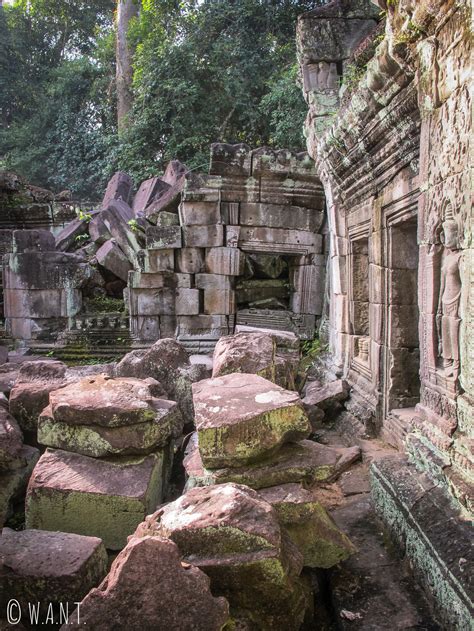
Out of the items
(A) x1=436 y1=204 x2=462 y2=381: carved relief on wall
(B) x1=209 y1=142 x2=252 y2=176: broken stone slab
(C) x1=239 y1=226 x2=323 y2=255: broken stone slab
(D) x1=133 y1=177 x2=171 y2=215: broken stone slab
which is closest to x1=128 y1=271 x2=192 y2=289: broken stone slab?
(C) x1=239 y1=226 x2=323 y2=255: broken stone slab

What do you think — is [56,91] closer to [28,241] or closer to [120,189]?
[120,189]

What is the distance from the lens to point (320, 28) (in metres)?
6.58

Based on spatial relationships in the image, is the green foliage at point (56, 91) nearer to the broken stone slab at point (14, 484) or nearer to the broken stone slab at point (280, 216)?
the broken stone slab at point (280, 216)

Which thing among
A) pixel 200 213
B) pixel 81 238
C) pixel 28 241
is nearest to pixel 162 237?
pixel 200 213

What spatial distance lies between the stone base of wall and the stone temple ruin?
0.01 m

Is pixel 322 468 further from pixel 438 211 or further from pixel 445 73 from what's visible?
pixel 445 73

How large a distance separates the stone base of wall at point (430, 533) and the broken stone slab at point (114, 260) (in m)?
6.93

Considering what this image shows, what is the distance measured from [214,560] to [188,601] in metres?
0.26

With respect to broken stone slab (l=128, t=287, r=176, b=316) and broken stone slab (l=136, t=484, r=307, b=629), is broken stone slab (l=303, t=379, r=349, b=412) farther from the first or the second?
broken stone slab (l=128, t=287, r=176, b=316)

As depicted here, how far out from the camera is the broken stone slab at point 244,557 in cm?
197

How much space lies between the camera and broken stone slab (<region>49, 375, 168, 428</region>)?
3.29 m

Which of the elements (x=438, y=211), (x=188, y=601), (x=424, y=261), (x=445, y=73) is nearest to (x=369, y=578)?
(x=188, y=601)

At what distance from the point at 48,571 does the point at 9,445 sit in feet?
5.20

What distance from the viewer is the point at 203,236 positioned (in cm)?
841
